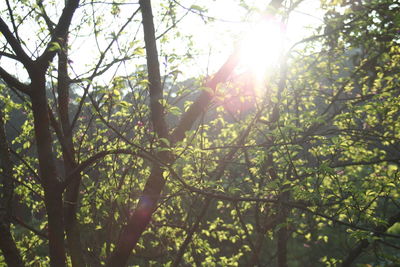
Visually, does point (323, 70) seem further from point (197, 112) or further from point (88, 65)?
point (88, 65)

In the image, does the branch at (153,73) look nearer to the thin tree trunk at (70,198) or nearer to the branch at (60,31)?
the branch at (60,31)

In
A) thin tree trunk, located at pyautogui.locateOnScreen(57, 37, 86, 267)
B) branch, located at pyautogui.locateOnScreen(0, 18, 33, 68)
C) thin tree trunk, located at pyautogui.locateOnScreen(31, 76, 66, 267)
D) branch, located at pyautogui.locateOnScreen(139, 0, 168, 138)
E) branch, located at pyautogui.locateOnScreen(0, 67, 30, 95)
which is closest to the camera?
branch, located at pyautogui.locateOnScreen(0, 18, 33, 68)

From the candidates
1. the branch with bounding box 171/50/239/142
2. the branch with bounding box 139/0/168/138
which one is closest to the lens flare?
the branch with bounding box 171/50/239/142

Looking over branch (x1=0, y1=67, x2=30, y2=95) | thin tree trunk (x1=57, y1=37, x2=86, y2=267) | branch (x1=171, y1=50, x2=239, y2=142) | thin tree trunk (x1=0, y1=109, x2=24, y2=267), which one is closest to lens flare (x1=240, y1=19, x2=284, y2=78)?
branch (x1=171, y1=50, x2=239, y2=142)

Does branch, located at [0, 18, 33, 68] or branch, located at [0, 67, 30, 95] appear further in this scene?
branch, located at [0, 67, 30, 95]

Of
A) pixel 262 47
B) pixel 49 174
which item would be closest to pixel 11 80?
pixel 49 174

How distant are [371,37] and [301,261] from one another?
8.22 m

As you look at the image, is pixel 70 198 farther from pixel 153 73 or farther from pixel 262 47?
pixel 262 47

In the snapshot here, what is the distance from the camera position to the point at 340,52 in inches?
251

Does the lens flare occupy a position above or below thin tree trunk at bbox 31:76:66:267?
above

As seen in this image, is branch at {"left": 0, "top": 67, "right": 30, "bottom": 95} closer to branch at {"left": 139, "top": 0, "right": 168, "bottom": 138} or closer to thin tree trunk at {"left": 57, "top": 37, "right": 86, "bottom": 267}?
thin tree trunk at {"left": 57, "top": 37, "right": 86, "bottom": 267}

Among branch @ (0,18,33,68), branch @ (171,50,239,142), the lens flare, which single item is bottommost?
branch @ (0,18,33,68)

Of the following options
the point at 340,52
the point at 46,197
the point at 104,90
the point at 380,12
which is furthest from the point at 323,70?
the point at 46,197

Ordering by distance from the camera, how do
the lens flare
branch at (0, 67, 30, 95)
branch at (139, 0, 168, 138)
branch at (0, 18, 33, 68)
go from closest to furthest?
branch at (0, 18, 33, 68)
branch at (0, 67, 30, 95)
branch at (139, 0, 168, 138)
the lens flare
